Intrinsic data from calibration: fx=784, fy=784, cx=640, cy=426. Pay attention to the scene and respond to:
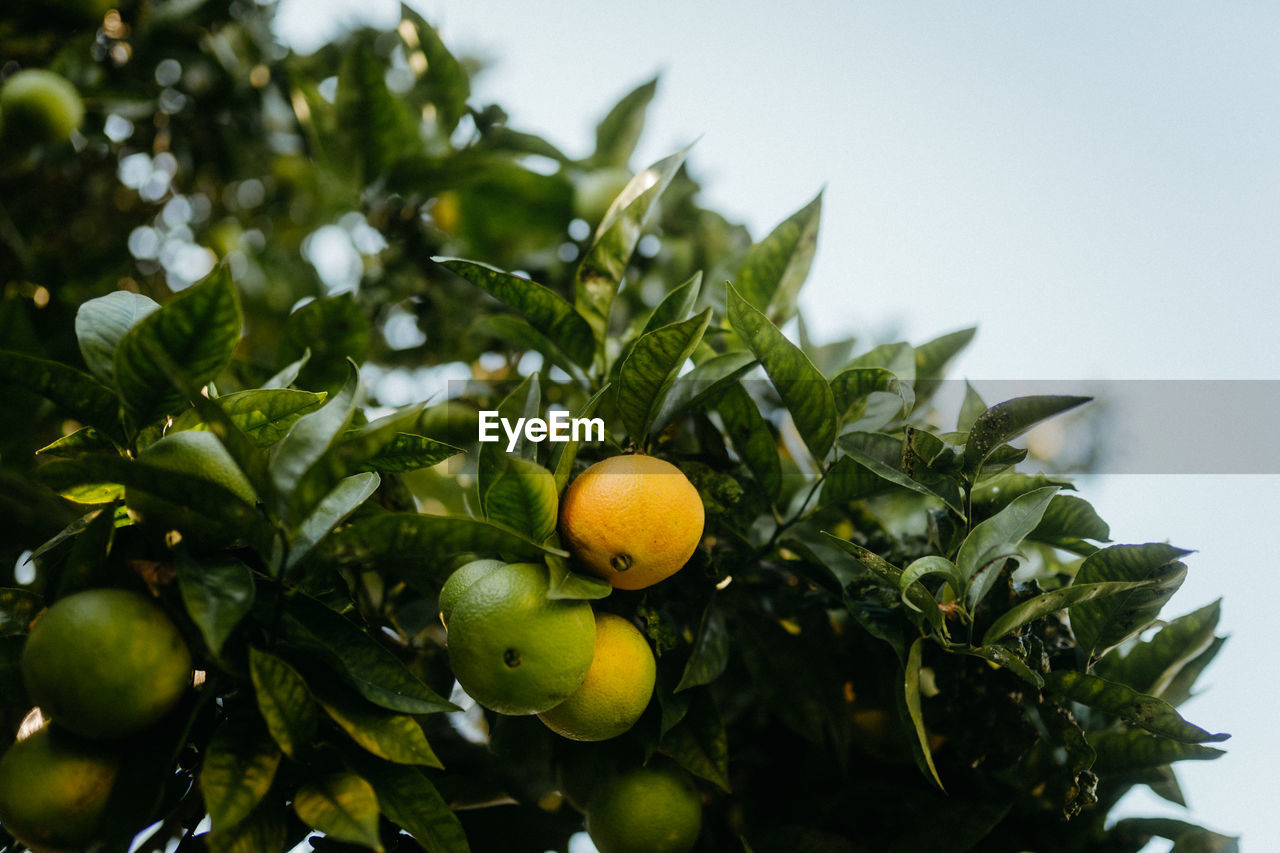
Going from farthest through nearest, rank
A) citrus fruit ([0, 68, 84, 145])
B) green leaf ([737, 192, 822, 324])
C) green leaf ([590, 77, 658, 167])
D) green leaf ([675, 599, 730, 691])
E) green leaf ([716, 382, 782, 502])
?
green leaf ([590, 77, 658, 167]), citrus fruit ([0, 68, 84, 145]), green leaf ([737, 192, 822, 324]), green leaf ([716, 382, 782, 502]), green leaf ([675, 599, 730, 691])

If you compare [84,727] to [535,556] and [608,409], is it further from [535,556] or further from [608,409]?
[608,409]

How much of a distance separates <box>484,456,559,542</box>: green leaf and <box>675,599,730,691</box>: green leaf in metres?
0.21

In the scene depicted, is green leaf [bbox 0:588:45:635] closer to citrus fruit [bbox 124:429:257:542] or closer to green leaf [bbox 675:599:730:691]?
citrus fruit [bbox 124:429:257:542]

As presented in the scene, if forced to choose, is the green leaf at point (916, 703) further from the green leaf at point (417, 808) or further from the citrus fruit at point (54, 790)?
the citrus fruit at point (54, 790)

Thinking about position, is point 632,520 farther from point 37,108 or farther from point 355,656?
point 37,108

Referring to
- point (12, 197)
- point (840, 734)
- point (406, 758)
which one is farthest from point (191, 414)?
point (12, 197)

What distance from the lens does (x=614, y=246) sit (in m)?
0.98

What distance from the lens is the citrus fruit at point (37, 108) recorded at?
1437 mm

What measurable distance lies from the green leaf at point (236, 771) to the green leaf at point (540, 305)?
0.51 metres

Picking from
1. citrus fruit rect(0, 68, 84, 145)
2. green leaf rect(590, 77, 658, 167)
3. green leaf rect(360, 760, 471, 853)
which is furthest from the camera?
green leaf rect(590, 77, 658, 167)

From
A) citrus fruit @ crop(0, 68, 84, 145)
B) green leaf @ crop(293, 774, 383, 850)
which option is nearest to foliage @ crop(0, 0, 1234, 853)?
green leaf @ crop(293, 774, 383, 850)

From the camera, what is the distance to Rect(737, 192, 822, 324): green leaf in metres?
1.09

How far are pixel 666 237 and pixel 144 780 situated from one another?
55.5 inches

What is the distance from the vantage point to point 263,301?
2.15 meters
